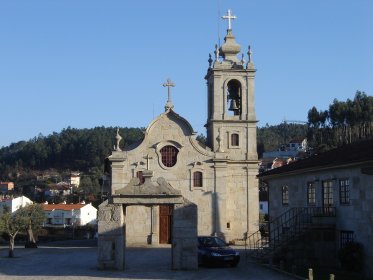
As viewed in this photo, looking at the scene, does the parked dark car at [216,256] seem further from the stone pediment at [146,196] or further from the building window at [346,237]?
the building window at [346,237]

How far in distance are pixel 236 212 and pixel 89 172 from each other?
14077cm

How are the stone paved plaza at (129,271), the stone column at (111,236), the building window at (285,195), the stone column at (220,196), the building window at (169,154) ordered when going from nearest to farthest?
the stone paved plaza at (129,271) → the stone column at (111,236) → the building window at (285,195) → the stone column at (220,196) → the building window at (169,154)

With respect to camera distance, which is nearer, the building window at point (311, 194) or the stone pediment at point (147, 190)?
the stone pediment at point (147, 190)

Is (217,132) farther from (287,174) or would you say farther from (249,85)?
(287,174)

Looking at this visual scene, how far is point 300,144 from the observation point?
503 feet

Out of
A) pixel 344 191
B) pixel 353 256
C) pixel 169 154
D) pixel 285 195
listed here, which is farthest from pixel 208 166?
pixel 353 256

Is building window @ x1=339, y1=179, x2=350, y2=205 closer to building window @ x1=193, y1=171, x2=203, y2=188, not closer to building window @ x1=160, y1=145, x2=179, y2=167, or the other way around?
building window @ x1=193, y1=171, x2=203, y2=188

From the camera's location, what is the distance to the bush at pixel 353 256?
2373cm

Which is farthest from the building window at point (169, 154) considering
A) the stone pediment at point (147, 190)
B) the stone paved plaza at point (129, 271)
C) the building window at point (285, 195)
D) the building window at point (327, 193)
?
the stone pediment at point (147, 190)

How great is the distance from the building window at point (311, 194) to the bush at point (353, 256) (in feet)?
15.8

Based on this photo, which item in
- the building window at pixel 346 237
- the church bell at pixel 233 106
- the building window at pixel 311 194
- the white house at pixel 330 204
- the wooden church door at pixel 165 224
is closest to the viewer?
the white house at pixel 330 204

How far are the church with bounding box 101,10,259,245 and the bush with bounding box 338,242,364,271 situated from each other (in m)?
21.4

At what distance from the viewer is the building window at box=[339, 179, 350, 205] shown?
83.8 ft

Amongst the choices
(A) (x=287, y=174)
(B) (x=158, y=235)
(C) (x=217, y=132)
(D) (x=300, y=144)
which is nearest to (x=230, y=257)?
(A) (x=287, y=174)
